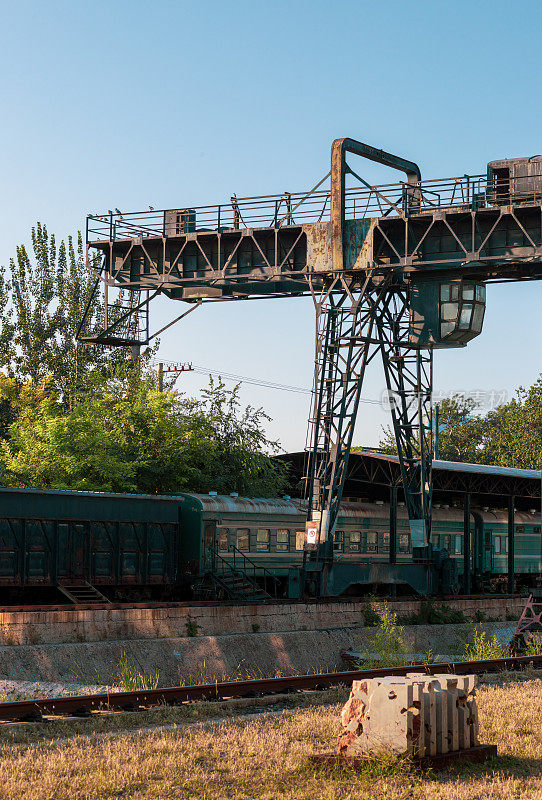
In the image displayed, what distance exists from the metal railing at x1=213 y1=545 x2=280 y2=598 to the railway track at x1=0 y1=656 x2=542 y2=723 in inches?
522

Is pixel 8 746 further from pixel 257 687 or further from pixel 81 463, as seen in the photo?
pixel 81 463

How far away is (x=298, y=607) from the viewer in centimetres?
2816

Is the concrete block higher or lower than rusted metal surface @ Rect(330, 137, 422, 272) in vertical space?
lower

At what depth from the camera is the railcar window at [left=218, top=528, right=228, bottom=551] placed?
106ft

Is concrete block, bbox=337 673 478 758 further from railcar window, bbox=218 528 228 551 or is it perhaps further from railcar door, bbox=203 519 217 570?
railcar window, bbox=218 528 228 551

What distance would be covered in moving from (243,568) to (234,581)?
1032 mm

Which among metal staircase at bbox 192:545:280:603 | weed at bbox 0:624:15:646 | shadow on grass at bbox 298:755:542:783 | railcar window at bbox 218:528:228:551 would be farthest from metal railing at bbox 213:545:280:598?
shadow on grass at bbox 298:755:542:783

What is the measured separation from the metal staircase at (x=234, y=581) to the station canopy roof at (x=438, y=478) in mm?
6580

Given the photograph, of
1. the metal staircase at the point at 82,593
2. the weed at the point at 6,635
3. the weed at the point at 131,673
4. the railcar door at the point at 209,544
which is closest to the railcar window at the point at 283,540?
the railcar door at the point at 209,544

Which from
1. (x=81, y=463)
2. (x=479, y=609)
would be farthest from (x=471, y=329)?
(x=81, y=463)

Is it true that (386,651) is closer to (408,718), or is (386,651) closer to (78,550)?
(78,550)

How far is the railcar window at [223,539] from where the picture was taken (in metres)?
32.3

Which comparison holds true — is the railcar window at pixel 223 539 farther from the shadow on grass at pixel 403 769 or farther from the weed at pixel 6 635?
the shadow on grass at pixel 403 769

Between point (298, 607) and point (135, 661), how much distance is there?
703 centimetres
